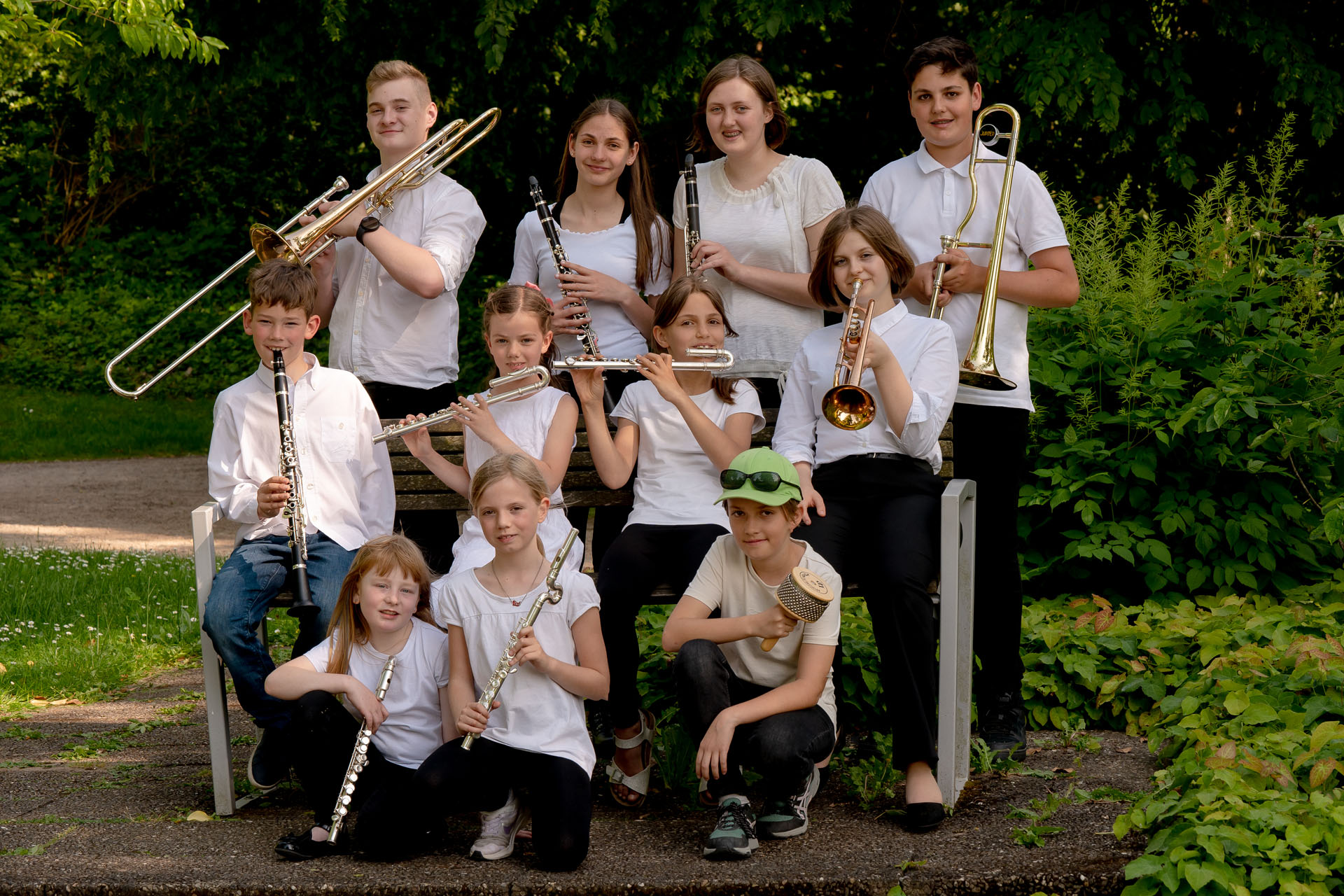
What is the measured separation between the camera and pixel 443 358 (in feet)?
13.8

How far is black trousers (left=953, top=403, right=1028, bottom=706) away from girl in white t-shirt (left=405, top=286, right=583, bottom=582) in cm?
113

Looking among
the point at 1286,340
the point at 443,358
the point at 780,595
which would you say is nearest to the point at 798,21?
the point at 1286,340

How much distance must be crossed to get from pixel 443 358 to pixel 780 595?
1.54 m

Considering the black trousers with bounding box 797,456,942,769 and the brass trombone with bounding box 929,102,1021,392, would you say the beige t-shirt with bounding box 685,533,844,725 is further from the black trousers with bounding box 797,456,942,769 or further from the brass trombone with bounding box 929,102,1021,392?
the brass trombone with bounding box 929,102,1021,392

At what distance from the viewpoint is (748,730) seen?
10.7 feet

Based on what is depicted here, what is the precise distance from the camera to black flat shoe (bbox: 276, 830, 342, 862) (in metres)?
3.25

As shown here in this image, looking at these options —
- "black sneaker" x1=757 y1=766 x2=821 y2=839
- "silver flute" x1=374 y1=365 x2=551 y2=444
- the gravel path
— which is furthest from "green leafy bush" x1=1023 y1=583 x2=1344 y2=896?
the gravel path

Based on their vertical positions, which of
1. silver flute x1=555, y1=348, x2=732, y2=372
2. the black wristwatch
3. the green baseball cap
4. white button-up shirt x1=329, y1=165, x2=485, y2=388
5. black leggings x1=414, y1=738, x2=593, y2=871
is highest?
the black wristwatch

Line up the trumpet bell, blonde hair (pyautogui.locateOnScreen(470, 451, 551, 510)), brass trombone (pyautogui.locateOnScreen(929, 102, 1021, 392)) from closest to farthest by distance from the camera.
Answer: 1. blonde hair (pyautogui.locateOnScreen(470, 451, 551, 510))
2. the trumpet bell
3. brass trombone (pyautogui.locateOnScreen(929, 102, 1021, 392))

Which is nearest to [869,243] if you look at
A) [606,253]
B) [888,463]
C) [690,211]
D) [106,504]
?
[888,463]

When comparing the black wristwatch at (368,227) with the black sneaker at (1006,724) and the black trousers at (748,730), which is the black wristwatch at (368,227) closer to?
the black trousers at (748,730)

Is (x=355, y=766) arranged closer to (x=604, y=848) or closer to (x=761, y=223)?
(x=604, y=848)

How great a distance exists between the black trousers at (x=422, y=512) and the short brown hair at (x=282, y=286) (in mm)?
394

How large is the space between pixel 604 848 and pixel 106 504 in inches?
278
